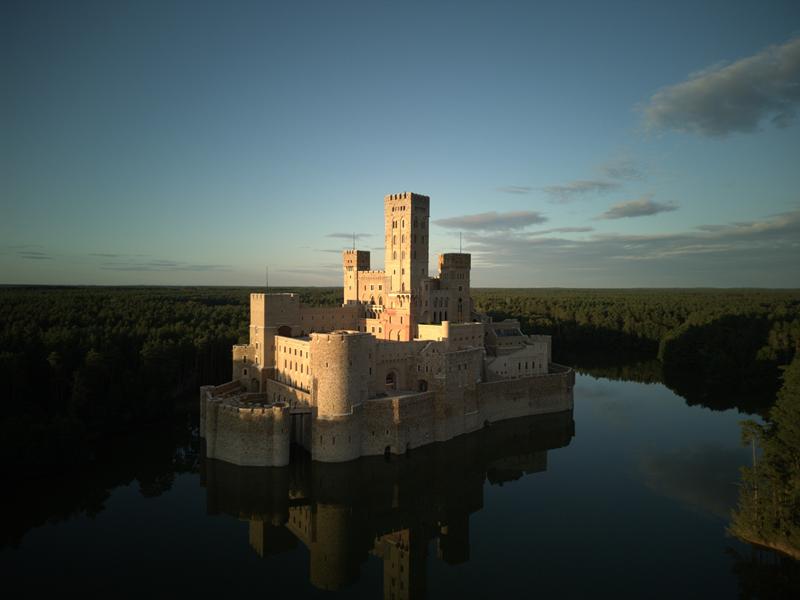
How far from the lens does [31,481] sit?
1284 inches

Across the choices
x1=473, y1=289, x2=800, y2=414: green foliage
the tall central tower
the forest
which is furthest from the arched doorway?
x1=473, y1=289, x2=800, y2=414: green foliage

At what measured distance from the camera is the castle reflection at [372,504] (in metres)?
27.2

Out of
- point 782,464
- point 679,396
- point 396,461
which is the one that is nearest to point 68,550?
point 396,461

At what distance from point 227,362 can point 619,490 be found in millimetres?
41278

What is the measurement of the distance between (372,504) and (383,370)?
1296 cm

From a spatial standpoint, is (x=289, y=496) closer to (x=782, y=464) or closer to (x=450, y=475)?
(x=450, y=475)

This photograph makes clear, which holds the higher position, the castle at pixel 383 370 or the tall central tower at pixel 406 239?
the tall central tower at pixel 406 239

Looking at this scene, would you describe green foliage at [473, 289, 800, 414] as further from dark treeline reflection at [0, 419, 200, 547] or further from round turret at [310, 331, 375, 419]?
dark treeline reflection at [0, 419, 200, 547]

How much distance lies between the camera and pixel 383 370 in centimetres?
4347

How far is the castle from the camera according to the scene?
3625 centimetres

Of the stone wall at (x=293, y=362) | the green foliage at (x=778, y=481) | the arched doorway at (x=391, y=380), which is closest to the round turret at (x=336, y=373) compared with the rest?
the stone wall at (x=293, y=362)

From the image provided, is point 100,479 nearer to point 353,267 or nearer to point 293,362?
point 293,362

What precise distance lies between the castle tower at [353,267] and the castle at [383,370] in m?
0.11

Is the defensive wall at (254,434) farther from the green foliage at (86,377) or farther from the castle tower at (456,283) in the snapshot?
the castle tower at (456,283)
